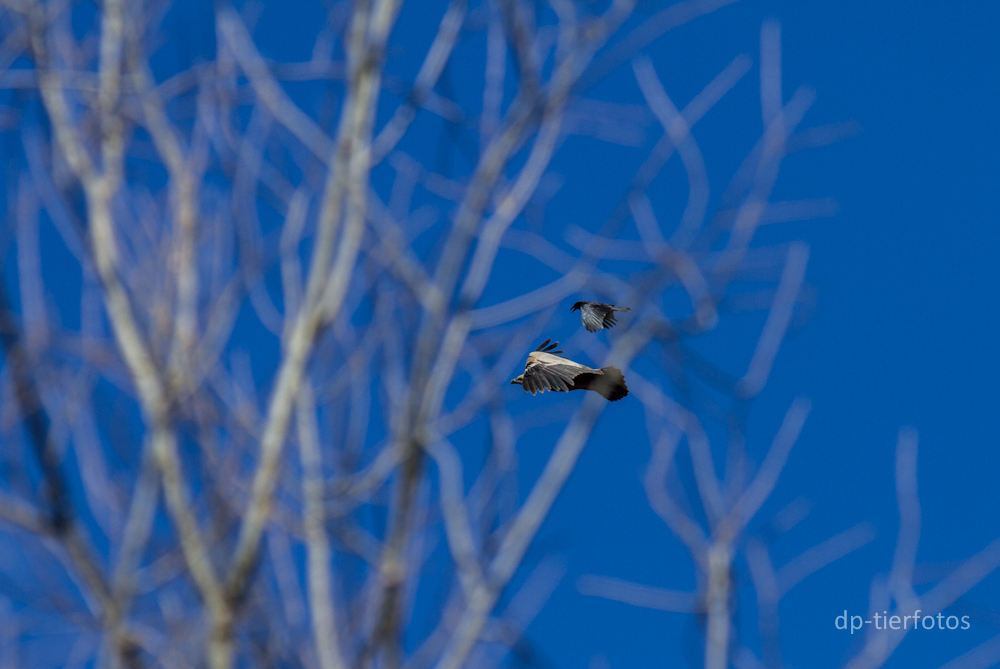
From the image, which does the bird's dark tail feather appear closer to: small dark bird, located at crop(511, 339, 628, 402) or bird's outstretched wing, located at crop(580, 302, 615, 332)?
small dark bird, located at crop(511, 339, 628, 402)

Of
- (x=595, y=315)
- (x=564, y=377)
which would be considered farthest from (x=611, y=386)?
(x=595, y=315)

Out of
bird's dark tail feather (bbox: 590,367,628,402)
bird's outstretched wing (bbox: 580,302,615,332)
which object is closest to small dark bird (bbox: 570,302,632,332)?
bird's outstretched wing (bbox: 580,302,615,332)

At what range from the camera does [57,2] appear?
2.29 metres

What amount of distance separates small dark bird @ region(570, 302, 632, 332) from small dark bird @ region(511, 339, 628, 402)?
0.13ft

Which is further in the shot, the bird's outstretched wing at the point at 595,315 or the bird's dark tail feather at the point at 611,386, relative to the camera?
the bird's outstretched wing at the point at 595,315

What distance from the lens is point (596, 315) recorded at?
0.81 meters

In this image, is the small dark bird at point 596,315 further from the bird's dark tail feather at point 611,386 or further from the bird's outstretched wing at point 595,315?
the bird's dark tail feather at point 611,386

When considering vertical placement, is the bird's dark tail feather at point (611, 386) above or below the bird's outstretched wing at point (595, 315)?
below

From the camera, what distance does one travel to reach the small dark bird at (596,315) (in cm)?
77

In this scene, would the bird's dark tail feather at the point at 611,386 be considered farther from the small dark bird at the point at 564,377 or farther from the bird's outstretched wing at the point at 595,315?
the bird's outstretched wing at the point at 595,315

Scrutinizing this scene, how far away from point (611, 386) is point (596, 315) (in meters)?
0.19

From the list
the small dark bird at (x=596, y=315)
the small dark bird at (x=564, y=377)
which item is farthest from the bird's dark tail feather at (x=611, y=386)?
the small dark bird at (x=596, y=315)

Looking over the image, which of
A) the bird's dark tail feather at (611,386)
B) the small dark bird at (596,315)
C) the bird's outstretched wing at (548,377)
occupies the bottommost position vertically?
the bird's dark tail feather at (611,386)

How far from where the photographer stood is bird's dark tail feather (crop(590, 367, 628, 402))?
62cm
